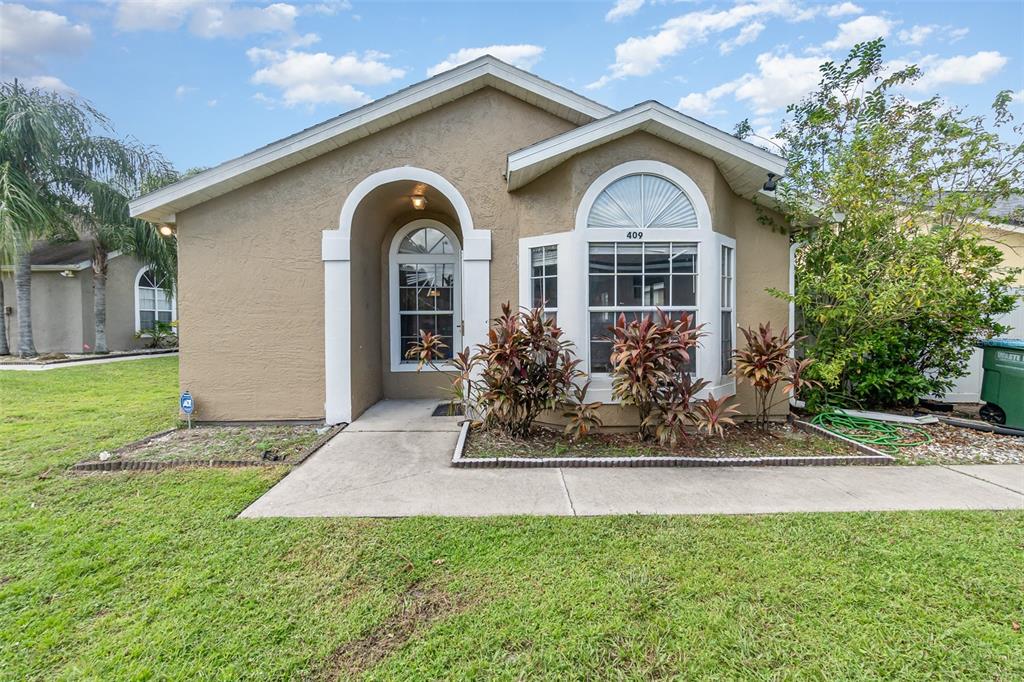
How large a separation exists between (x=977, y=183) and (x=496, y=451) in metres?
8.89

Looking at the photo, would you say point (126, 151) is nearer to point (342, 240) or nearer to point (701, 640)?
point (342, 240)

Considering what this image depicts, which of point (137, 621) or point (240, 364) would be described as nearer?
point (137, 621)

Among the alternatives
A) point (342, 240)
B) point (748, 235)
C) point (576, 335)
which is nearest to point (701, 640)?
point (576, 335)

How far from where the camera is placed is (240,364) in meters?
6.94

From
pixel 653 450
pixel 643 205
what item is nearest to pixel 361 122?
pixel 643 205

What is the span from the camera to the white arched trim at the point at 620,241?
19.9 feet

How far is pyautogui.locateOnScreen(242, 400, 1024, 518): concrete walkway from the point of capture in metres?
4.12

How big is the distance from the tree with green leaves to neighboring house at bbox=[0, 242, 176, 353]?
24.1 metres

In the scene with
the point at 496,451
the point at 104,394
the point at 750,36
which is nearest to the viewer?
the point at 496,451

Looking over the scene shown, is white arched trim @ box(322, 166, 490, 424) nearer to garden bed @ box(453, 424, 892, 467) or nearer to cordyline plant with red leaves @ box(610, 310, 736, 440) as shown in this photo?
garden bed @ box(453, 424, 892, 467)

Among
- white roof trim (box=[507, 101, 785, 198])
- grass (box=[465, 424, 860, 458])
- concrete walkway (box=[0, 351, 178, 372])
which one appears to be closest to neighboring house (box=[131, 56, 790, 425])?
white roof trim (box=[507, 101, 785, 198])

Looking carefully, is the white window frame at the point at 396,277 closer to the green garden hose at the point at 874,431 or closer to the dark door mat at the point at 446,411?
the dark door mat at the point at 446,411

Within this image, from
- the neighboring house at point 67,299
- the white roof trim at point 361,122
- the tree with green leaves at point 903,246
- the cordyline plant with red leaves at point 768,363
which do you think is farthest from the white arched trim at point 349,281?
the neighboring house at point 67,299

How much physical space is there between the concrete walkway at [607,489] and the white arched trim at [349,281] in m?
1.54
